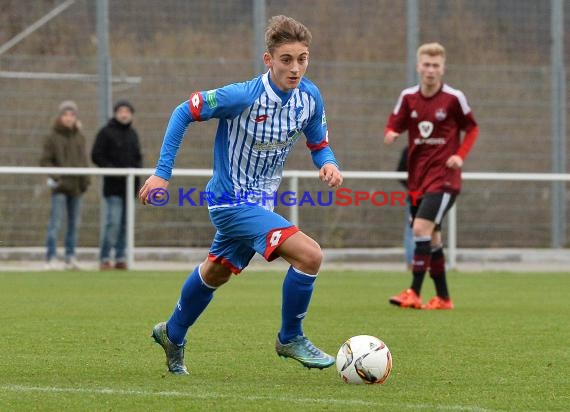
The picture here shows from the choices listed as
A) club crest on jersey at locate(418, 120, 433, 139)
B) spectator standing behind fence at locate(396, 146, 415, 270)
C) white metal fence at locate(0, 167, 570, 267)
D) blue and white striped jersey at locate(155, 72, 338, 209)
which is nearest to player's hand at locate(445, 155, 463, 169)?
club crest on jersey at locate(418, 120, 433, 139)

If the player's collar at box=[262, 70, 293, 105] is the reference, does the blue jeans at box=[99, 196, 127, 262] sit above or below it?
below

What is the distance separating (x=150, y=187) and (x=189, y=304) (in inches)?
33.7

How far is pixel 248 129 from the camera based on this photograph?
6.47 metres

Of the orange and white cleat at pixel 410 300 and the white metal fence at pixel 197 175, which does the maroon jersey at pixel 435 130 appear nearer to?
the orange and white cleat at pixel 410 300

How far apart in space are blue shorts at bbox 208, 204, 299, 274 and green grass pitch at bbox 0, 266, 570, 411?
60cm

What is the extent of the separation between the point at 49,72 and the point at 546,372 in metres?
11.5

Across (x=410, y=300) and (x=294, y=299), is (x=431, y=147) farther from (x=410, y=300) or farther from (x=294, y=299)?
(x=294, y=299)

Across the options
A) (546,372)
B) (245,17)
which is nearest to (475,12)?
(245,17)

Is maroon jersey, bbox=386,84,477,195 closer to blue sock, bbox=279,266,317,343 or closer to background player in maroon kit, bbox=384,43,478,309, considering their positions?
background player in maroon kit, bbox=384,43,478,309

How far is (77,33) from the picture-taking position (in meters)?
17.2

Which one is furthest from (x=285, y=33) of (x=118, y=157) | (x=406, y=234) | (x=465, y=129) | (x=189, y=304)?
(x=406, y=234)

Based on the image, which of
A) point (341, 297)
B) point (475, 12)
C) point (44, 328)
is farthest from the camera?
point (475, 12)

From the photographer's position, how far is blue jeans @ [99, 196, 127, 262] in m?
15.1

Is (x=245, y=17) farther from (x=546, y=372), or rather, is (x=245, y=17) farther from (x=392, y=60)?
(x=546, y=372)
